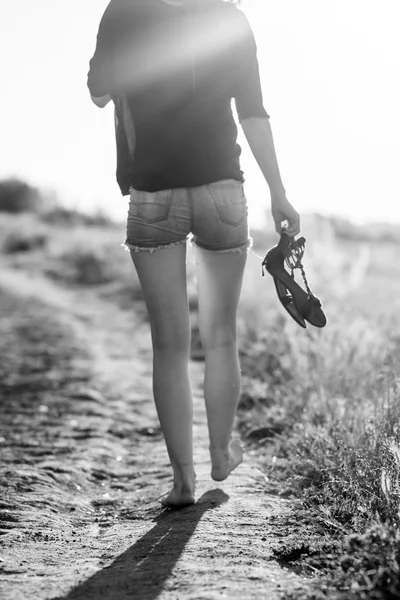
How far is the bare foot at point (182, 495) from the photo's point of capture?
3.05 metres

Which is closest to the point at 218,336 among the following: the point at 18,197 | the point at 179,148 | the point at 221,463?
the point at 221,463

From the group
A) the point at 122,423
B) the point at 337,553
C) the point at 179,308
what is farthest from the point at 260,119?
the point at 122,423

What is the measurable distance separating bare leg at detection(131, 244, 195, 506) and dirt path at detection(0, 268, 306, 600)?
209mm

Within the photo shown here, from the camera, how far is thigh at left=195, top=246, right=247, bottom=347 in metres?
3.06

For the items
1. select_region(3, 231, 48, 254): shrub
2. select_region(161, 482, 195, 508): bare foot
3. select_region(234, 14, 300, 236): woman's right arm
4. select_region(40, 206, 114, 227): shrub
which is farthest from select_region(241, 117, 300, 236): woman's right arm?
select_region(40, 206, 114, 227): shrub

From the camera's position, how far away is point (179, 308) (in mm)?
2975

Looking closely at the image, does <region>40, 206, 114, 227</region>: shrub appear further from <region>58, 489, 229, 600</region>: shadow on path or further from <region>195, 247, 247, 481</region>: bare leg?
<region>58, 489, 229, 600</region>: shadow on path

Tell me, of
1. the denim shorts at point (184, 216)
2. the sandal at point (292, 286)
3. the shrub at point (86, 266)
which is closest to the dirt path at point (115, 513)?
the sandal at point (292, 286)

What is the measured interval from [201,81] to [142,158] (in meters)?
0.36

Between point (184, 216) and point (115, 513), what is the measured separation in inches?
49.8

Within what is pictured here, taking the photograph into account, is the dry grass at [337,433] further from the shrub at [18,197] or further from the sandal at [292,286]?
the shrub at [18,197]

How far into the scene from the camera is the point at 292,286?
3.04m

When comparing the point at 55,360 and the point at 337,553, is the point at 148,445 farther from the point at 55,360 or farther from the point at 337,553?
the point at 55,360

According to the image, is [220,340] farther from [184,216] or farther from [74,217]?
[74,217]
